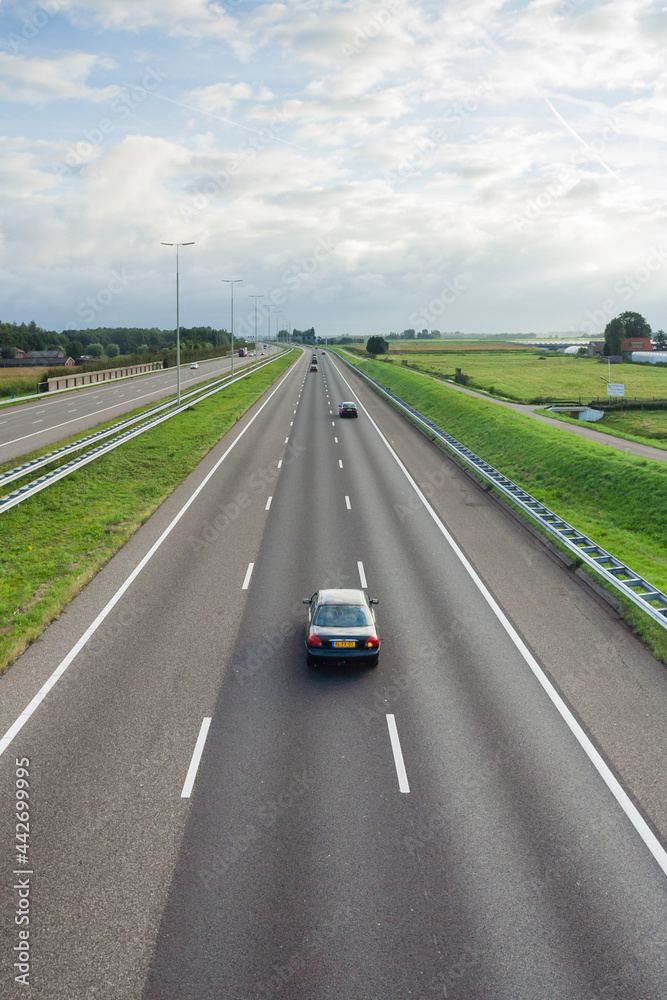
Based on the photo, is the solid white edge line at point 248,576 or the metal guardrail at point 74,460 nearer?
the solid white edge line at point 248,576

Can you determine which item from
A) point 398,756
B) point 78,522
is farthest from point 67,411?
point 398,756

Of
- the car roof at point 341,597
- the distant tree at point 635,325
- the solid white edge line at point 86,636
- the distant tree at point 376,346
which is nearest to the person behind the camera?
the solid white edge line at point 86,636

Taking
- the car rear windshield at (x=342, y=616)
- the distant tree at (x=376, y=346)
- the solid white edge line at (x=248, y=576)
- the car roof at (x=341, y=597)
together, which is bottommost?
the solid white edge line at (x=248, y=576)

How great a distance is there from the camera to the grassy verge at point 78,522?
16703mm

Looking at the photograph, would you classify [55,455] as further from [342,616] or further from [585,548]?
[585,548]

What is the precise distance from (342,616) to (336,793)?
4664 mm

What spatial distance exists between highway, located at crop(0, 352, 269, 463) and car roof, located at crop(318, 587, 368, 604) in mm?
23755

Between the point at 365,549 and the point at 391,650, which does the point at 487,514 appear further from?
the point at 391,650

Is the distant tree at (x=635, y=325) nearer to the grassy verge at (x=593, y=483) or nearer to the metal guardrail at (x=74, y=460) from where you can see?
the grassy verge at (x=593, y=483)

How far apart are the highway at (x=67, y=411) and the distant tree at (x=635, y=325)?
479ft

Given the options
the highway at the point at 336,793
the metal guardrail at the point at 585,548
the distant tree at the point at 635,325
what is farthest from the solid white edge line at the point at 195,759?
the distant tree at the point at 635,325

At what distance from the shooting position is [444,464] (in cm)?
3628

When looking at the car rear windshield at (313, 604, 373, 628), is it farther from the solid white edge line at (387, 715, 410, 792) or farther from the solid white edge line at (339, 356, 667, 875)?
the solid white edge line at (339, 356, 667, 875)

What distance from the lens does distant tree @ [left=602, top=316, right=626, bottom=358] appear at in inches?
6693
